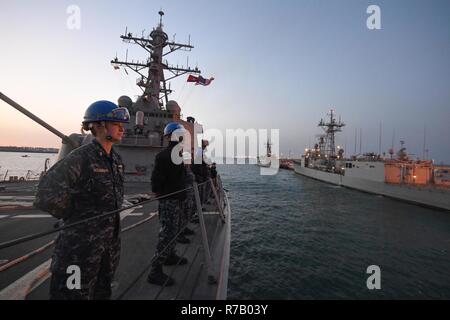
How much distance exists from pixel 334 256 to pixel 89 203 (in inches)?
411

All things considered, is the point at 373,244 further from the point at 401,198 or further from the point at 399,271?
the point at 401,198

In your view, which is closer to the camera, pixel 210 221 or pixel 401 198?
pixel 210 221

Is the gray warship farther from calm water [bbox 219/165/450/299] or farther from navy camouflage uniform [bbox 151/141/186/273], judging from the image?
calm water [bbox 219/165/450/299]

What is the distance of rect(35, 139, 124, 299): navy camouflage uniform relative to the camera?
1.60 metres

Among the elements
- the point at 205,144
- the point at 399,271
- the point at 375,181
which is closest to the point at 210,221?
the point at 205,144

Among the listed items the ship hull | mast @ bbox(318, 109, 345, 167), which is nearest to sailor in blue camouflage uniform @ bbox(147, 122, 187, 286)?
the ship hull

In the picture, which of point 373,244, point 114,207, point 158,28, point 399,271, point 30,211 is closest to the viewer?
point 114,207

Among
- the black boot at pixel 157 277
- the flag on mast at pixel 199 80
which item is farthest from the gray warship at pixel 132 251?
the flag on mast at pixel 199 80

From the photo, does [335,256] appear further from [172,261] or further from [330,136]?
[330,136]

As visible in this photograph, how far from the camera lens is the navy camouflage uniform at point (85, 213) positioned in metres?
1.60

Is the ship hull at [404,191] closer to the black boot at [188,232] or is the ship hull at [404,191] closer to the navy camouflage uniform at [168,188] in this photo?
the black boot at [188,232]

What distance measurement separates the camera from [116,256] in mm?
2010

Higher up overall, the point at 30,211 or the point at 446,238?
the point at 30,211
